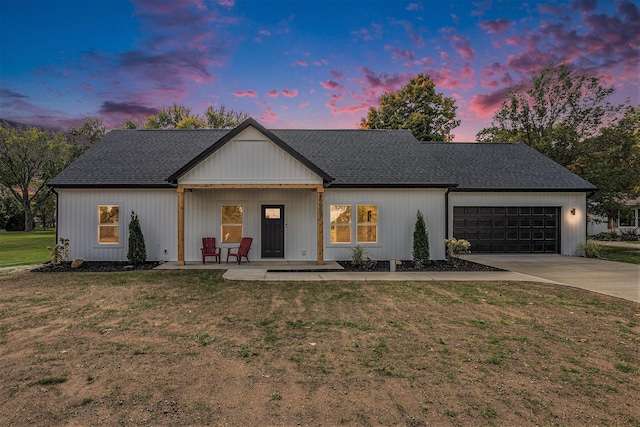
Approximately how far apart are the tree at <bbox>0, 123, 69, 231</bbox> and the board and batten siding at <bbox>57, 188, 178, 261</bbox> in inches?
1230

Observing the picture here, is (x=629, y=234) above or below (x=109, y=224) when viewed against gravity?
below

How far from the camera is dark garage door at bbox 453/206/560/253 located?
606 inches

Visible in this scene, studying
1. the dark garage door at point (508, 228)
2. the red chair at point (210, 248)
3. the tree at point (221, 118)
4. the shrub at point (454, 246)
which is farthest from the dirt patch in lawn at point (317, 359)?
the tree at point (221, 118)

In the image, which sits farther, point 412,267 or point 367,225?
point 367,225

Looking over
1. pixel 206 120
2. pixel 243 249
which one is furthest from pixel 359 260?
pixel 206 120

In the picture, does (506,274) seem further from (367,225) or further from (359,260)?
(367,225)

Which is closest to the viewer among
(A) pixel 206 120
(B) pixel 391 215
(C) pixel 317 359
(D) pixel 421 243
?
(C) pixel 317 359

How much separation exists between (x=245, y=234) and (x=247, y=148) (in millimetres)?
3482

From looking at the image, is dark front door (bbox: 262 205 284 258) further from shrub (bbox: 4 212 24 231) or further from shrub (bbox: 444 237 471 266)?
shrub (bbox: 4 212 24 231)

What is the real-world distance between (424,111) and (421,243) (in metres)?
21.2

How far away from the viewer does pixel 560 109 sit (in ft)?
71.1

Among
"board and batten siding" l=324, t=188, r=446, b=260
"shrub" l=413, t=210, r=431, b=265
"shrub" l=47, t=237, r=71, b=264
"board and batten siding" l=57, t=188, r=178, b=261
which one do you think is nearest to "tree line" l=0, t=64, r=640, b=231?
"board and batten siding" l=324, t=188, r=446, b=260

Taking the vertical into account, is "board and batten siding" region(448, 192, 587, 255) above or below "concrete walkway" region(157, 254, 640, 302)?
above

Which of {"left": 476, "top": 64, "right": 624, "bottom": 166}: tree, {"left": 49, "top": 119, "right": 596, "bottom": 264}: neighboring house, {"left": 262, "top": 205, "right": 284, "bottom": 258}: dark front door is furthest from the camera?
{"left": 476, "top": 64, "right": 624, "bottom": 166}: tree
